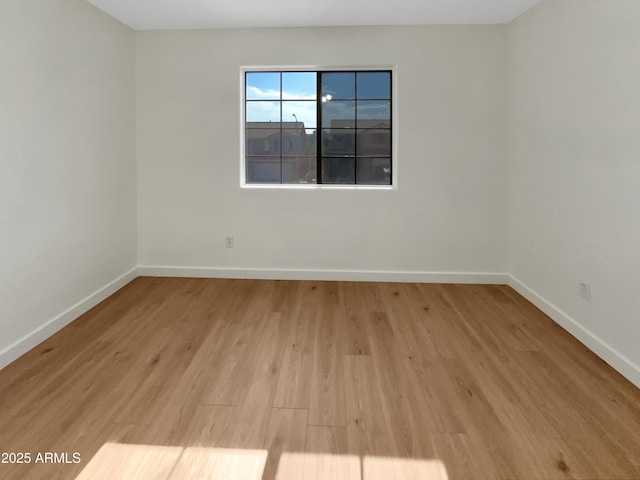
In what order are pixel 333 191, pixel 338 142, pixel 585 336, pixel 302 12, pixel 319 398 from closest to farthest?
1. pixel 319 398
2. pixel 585 336
3. pixel 302 12
4. pixel 333 191
5. pixel 338 142

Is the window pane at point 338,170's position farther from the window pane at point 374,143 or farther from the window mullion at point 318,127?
the window pane at point 374,143

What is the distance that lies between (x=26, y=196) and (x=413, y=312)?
114 inches

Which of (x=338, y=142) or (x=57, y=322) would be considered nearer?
(x=57, y=322)

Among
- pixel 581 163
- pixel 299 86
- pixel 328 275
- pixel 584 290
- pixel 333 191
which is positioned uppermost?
pixel 299 86

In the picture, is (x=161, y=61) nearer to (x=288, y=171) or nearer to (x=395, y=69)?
(x=288, y=171)

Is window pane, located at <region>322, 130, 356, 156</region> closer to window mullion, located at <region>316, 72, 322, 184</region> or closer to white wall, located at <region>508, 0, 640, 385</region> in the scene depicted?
window mullion, located at <region>316, 72, 322, 184</region>

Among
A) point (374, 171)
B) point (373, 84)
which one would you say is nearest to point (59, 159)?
point (374, 171)

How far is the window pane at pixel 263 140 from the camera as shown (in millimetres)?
4230

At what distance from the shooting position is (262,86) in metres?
4.20

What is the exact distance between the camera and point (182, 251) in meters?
4.22

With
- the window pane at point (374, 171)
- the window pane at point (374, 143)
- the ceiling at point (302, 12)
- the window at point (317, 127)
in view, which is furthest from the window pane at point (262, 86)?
the window pane at point (374, 171)

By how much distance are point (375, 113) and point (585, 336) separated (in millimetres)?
2725

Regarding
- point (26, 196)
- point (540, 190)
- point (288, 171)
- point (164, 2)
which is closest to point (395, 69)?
point (288, 171)

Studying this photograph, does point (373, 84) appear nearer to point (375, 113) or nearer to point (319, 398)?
point (375, 113)
